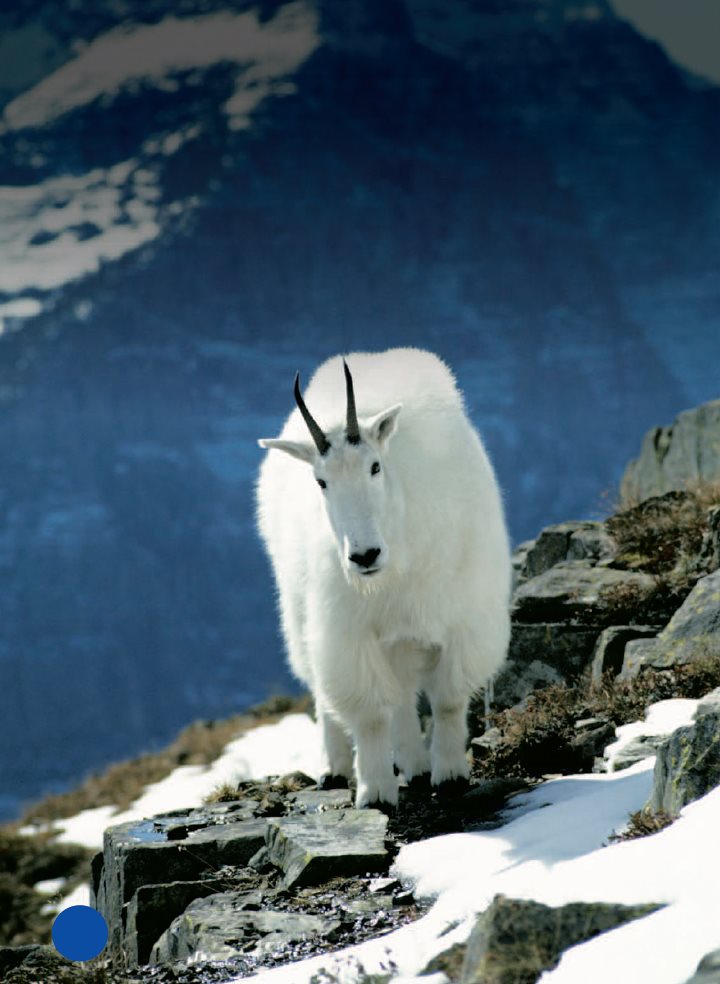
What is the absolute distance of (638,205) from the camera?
646ft

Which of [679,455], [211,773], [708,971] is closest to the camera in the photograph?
[708,971]

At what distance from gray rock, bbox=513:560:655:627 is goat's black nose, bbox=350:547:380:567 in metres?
3.52

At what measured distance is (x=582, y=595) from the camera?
330 inches

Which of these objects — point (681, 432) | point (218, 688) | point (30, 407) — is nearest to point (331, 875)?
point (681, 432)

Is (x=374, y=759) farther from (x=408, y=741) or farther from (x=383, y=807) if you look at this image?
(x=408, y=741)

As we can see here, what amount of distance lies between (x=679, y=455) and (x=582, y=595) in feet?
17.0

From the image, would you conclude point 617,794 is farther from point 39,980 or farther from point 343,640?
point 39,980

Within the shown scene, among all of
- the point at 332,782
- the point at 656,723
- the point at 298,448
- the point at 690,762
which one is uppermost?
the point at 298,448

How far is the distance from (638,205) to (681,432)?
195377 mm

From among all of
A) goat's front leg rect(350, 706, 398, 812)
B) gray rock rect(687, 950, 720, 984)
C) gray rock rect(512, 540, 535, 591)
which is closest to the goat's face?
goat's front leg rect(350, 706, 398, 812)

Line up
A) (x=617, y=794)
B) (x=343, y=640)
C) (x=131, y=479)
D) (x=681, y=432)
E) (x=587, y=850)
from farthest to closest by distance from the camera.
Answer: (x=131, y=479) < (x=681, y=432) < (x=343, y=640) < (x=617, y=794) < (x=587, y=850)

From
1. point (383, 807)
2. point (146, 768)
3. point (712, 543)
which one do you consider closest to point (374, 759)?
point (383, 807)

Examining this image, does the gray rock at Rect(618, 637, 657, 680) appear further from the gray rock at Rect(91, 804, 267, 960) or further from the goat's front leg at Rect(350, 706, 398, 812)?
the gray rock at Rect(91, 804, 267, 960)

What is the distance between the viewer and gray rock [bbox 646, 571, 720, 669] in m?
6.70
